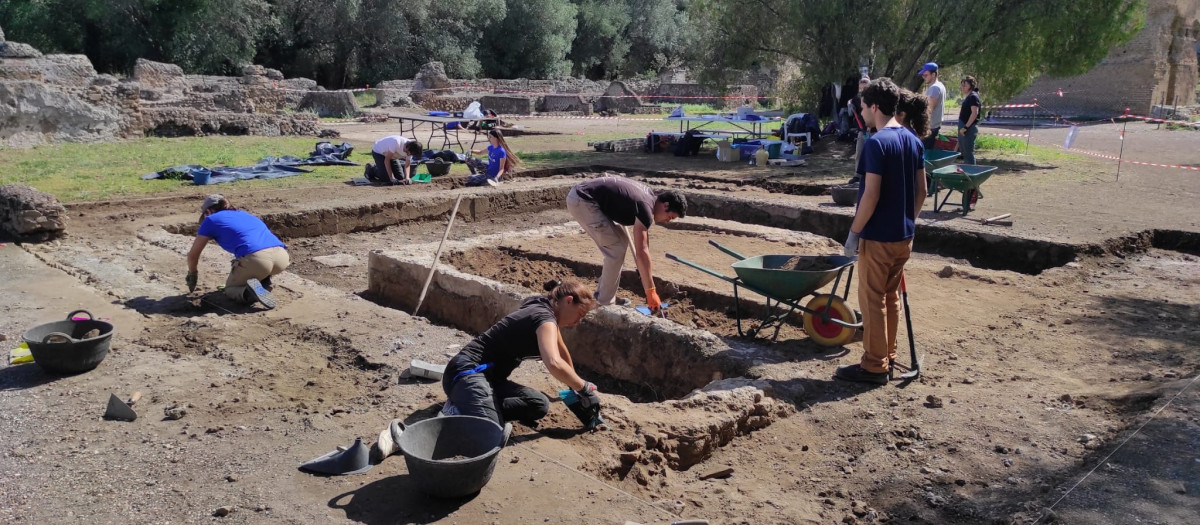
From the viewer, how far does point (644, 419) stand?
450 centimetres

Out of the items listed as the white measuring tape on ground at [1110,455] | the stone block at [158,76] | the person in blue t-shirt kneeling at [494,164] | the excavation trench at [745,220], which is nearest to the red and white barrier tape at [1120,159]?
the excavation trench at [745,220]

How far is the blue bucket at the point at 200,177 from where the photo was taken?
12320mm

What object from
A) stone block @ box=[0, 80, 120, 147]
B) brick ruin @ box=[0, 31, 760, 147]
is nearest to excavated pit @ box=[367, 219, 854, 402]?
stone block @ box=[0, 80, 120, 147]

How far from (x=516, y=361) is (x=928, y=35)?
13678 millimetres

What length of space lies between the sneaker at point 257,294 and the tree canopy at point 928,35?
12404 millimetres

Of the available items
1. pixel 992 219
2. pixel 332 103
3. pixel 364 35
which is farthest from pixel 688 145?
pixel 364 35

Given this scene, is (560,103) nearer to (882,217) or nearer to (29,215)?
(29,215)

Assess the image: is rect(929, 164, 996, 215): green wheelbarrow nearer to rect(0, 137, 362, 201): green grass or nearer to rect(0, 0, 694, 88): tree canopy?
rect(0, 137, 362, 201): green grass

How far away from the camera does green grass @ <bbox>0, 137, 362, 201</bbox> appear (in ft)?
38.7

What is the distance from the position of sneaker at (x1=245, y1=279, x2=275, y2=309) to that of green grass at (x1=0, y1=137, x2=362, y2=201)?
18.9ft

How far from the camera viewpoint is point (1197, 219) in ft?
31.6

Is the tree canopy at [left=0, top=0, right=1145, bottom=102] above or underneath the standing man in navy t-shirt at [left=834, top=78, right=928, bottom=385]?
above

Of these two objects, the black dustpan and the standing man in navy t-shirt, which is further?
the standing man in navy t-shirt

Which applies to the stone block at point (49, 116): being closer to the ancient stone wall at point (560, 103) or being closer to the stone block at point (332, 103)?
the stone block at point (332, 103)
